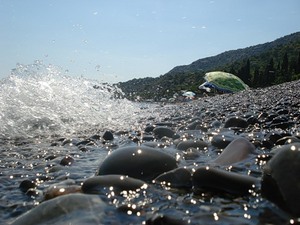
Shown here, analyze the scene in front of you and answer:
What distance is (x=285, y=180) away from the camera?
5.57 feet

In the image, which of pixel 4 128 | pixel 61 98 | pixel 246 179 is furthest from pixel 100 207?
pixel 61 98

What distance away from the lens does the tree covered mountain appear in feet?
167

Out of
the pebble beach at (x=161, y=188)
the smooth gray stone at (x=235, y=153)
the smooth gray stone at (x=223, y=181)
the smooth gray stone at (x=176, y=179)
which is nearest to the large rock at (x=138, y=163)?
the pebble beach at (x=161, y=188)

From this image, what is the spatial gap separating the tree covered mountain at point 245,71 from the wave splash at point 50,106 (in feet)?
48.5

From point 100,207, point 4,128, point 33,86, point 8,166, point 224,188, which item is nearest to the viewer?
point 100,207

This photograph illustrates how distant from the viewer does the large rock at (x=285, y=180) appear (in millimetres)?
1606

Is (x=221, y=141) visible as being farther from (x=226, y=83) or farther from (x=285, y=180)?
(x=226, y=83)

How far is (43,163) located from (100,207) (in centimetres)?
202

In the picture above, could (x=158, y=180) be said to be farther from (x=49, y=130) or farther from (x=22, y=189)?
(x=49, y=130)

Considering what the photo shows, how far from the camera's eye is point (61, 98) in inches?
402

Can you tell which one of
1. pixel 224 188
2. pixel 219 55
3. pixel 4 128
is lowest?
pixel 224 188

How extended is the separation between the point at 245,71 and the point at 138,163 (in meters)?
57.6

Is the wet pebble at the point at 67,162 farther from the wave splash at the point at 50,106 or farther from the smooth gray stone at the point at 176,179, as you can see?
the wave splash at the point at 50,106

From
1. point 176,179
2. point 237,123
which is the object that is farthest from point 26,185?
point 237,123
